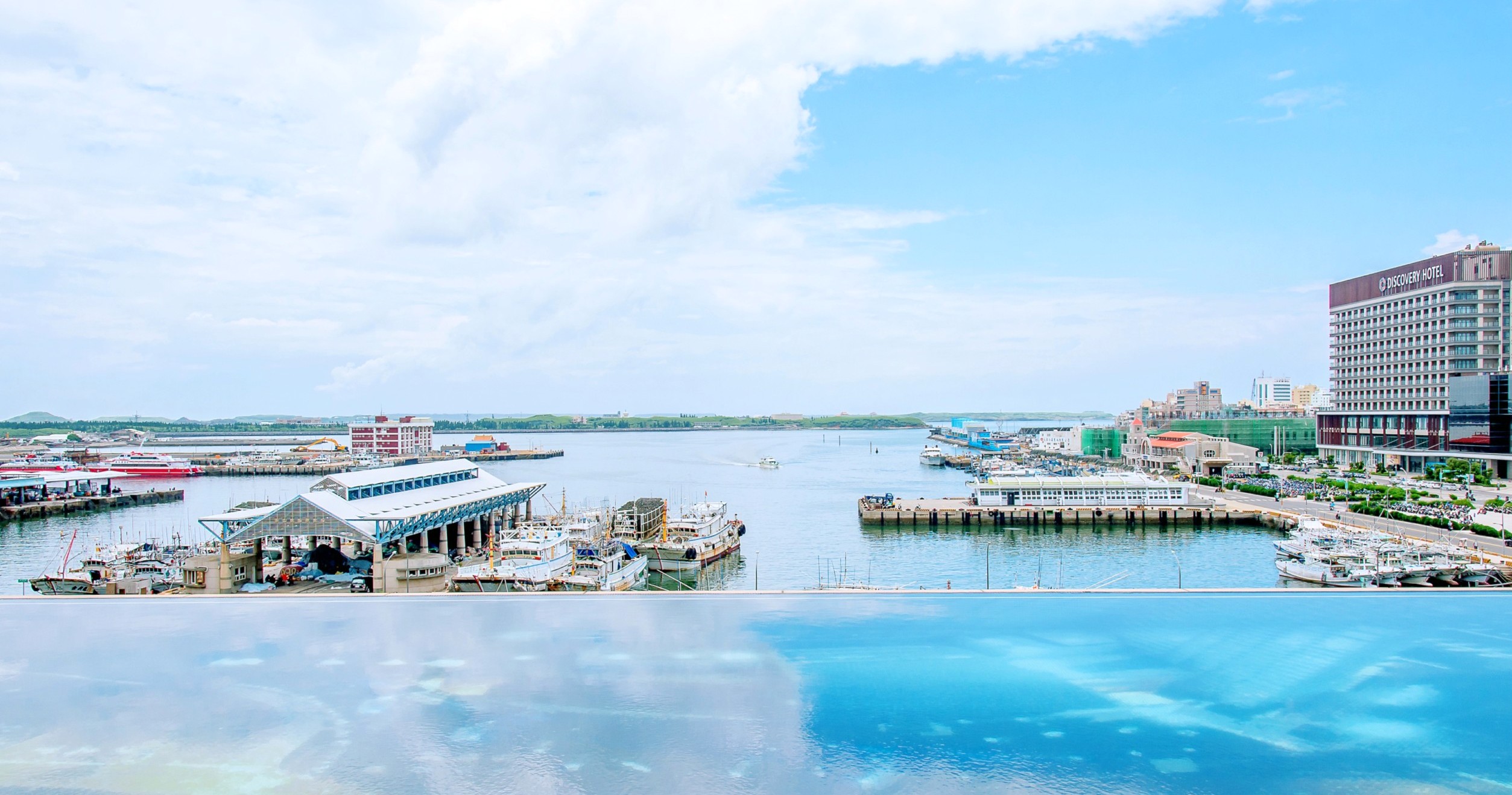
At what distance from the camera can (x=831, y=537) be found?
14234 millimetres

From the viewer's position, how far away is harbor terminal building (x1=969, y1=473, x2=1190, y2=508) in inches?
662

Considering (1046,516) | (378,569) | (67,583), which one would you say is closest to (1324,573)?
(1046,516)

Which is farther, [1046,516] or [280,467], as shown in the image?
[280,467]

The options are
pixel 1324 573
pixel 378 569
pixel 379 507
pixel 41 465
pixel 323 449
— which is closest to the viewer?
pixel 378 569

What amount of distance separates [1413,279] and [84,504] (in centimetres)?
3348

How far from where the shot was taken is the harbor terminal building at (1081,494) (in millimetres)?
16812

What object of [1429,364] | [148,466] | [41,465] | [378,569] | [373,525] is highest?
[1429,364]

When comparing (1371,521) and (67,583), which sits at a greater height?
(1371,521)

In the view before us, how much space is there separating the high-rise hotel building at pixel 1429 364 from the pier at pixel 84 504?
103 feet

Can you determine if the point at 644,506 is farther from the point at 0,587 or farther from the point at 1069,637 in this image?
the point at 1069,637

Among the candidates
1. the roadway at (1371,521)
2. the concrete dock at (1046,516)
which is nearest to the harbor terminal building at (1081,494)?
the concrete dock at (1046,516)

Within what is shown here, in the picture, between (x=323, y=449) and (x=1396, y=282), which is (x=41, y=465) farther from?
(x=1396, y=282)

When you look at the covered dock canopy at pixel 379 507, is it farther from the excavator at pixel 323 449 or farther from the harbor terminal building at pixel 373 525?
the excavator at pixel 323 449

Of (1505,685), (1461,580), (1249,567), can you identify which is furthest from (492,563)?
(1461,580)
